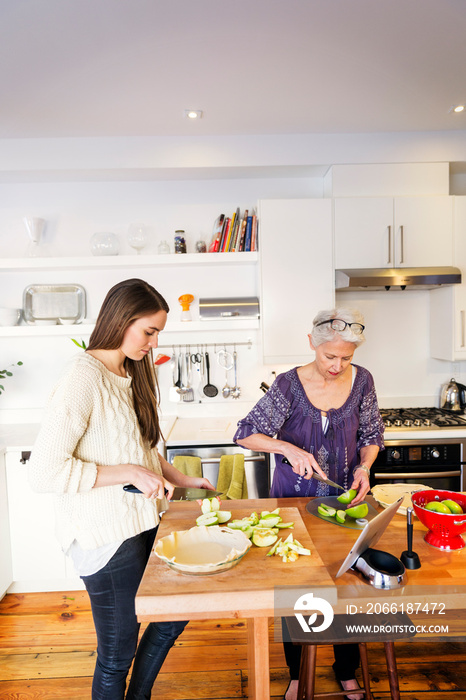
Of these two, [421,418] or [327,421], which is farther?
[421,418]

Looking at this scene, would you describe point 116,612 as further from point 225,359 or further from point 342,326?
point 225,359

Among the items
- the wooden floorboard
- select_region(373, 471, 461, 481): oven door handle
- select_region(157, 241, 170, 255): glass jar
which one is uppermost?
select_region(157, 241, 170, 255): glass jar

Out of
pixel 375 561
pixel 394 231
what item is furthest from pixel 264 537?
pixel 394 231

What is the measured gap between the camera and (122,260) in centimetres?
305

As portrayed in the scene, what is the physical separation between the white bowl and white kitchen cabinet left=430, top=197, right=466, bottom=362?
9.52ft

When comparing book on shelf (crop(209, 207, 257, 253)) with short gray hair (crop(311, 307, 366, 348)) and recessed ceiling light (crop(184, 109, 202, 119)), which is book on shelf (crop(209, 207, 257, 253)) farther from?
short gray hair (crop(311, 307, 366, 348))

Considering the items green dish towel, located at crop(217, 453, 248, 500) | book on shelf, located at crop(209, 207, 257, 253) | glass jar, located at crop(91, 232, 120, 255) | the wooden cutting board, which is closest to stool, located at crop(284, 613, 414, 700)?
the wooden cutting board

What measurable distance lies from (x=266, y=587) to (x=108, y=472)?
539 millimetres

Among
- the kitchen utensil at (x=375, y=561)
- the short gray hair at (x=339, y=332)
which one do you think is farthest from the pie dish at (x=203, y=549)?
the short gray hair at (x=339, y=332)

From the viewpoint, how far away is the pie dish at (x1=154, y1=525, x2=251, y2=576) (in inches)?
44.6

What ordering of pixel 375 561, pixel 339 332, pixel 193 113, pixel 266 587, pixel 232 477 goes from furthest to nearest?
1. pixel 232 477
2. pixel 193 113
3. pixel 339 332
4. pixel 375 561
5. pixel 266 587

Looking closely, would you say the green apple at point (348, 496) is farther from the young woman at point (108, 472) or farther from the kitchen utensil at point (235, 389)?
the kitchen utensil at point (235, 389)

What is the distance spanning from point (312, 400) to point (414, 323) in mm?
1874

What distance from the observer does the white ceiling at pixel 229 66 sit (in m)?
1.76
